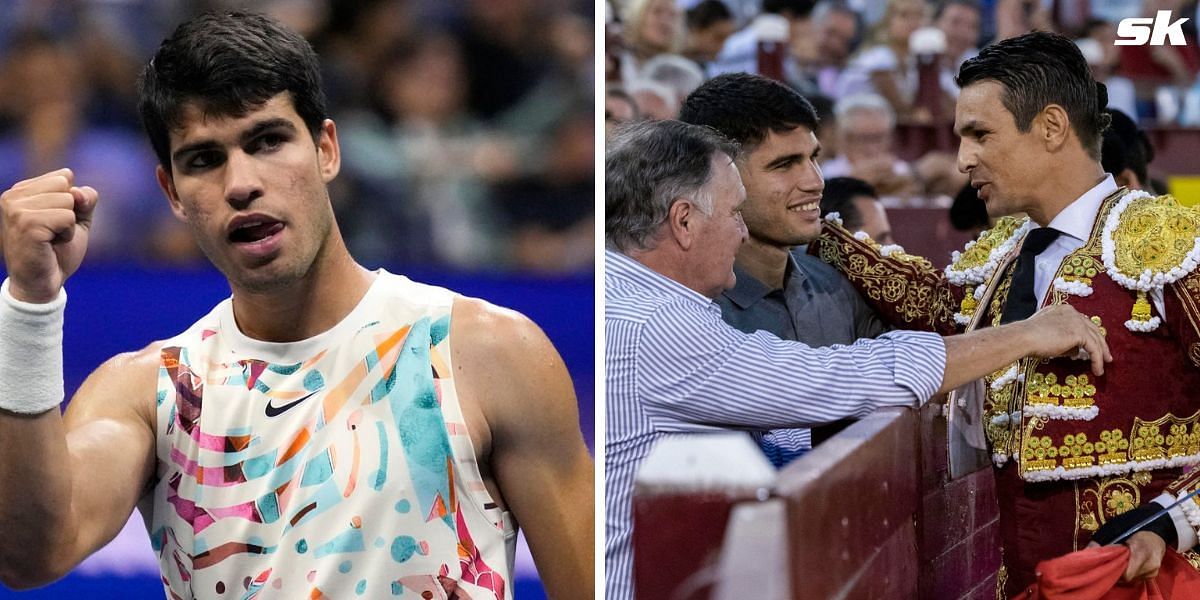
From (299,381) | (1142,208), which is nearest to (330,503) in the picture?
(299,381)

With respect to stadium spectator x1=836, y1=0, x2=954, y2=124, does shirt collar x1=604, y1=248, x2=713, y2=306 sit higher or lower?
lower

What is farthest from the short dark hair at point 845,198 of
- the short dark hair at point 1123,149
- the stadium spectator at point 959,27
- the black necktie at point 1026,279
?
the stadium spectator at point 959,27

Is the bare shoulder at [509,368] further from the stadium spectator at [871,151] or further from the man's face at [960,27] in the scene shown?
the man's face at [960,27]

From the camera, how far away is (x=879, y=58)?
562cm

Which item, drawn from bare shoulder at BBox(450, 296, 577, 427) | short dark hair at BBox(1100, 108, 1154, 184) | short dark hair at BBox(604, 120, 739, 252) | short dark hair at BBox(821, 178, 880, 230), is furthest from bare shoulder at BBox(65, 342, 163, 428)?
short dark hair at BBox(1100, 108, 1154, 184)

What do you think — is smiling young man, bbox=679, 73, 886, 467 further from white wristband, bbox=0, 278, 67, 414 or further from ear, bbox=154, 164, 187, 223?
white wristband, bbox=0, 278, 67, 414

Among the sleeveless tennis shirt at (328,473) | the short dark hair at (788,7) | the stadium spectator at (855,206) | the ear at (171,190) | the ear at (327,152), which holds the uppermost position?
the short dark hair at (788,7)

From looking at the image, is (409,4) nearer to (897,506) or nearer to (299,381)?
(299,381)

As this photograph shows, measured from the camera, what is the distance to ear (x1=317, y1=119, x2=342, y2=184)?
6.88 feet

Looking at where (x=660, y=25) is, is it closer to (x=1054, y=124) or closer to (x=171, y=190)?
(x=1054, y=124)

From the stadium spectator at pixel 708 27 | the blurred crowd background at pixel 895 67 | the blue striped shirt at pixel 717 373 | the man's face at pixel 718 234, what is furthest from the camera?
the stadium spectator at pixel 708 27

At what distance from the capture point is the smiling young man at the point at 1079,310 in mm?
2041

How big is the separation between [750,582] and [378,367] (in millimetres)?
732

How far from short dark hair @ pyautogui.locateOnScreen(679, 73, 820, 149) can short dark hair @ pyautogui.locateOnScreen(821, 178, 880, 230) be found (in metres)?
0.68
